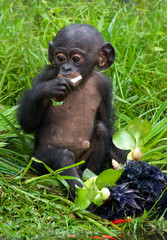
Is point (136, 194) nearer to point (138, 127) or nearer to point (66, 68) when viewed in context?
point (138, 127)

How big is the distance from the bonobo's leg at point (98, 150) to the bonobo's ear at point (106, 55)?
21.6 inches

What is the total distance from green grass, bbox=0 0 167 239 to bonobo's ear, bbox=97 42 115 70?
0.73 m

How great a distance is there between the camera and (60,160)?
4.04 meters

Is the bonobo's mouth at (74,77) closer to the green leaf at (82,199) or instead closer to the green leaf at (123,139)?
the green leaf at (123,139)

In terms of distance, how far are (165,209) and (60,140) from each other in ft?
3.69

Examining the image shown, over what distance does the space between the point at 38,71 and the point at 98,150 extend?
146 cm

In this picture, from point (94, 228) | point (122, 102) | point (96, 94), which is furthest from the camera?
point (122, 102)

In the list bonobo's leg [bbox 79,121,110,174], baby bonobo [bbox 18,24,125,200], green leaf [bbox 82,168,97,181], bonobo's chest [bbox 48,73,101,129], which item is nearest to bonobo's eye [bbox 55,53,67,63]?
baby bonobo [bbox 18,24,125,200]

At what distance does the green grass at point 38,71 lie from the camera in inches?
139

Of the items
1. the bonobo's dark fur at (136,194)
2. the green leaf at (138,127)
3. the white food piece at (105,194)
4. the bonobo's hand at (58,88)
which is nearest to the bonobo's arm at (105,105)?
the green leaf at (138,127)

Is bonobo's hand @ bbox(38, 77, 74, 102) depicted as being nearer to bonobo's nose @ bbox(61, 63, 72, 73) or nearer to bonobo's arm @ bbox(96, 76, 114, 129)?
bonobo's nose @ bbox(61, 63, 72, 73)

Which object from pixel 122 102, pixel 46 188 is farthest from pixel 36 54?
pixel 46 188

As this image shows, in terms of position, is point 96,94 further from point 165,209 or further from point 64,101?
point 165,209

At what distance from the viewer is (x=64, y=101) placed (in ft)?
14.6
